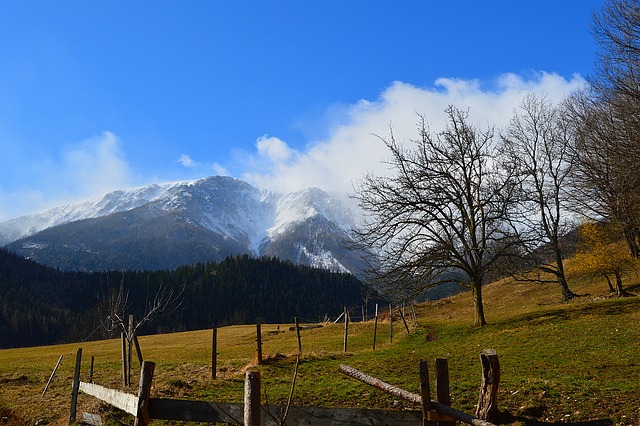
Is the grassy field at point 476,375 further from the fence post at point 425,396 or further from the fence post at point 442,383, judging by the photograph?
the fence post at point 425,396

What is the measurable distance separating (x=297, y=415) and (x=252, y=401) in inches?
69.8

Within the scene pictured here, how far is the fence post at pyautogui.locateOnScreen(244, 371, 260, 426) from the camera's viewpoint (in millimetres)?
6918

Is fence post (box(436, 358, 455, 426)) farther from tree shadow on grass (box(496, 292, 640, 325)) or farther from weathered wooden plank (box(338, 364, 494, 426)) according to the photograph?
tree shadow on grass (box(496, 292, 640, 325))

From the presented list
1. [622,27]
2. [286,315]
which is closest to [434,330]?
[622,27]

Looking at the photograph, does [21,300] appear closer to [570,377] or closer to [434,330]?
[434,330]

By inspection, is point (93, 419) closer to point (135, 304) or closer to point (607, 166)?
point (607, 166)

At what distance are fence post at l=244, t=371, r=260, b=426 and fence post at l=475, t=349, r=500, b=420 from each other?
201 inches

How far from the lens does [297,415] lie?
8398 mm

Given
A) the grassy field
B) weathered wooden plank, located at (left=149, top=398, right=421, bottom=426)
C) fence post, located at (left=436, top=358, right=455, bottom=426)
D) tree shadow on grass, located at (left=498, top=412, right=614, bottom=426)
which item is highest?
fence post, located at (left=436, top=358, right=455, bottom=426)

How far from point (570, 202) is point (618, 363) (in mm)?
28092

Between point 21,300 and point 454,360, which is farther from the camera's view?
point 21,300

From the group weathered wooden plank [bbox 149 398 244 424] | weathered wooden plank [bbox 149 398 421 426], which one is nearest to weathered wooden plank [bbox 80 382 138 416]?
weathered wooden plank [bbox 149 398 244 424]

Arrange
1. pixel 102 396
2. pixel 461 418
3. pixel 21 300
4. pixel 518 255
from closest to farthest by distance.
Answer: pixel 461 418, pixel 102 396, pixel 518 255, pixel 21 300

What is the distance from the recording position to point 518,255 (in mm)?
29719
